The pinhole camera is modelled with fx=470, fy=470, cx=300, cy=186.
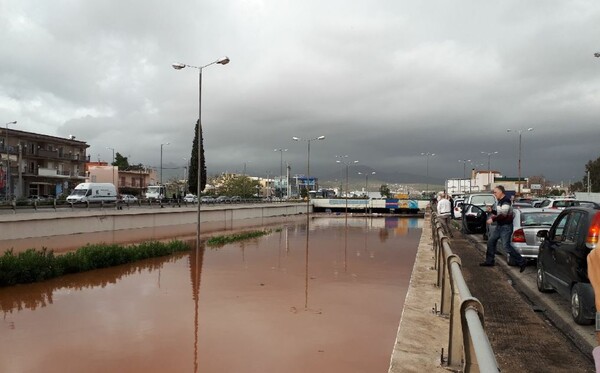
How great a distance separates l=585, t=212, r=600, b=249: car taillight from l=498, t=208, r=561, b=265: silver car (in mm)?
4347

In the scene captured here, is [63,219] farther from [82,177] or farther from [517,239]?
[82,177]

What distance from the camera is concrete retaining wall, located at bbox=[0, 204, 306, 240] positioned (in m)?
24.5

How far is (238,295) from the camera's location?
1081 centimetres

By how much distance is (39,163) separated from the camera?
196 feet

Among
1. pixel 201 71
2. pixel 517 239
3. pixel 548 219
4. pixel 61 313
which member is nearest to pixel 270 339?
pixel 61 313

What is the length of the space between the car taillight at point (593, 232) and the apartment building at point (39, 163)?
5196 cm

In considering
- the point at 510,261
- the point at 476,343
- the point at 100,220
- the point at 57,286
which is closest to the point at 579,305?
the point at 476,343

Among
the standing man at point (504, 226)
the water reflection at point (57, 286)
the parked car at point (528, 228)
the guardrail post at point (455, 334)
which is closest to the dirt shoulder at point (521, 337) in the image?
the guardrail post at point (455, 334)

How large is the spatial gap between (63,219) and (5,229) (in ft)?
13.2

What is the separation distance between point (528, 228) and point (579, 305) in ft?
15.9

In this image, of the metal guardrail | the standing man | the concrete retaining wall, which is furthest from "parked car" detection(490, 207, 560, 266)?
the concrete retaining wall

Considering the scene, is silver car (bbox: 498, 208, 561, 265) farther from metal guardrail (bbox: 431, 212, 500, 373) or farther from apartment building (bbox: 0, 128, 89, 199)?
apartment building (bbox: 0, 128, 89, 199)

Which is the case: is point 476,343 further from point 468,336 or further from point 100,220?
point 100,220

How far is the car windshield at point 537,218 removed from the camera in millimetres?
10918
